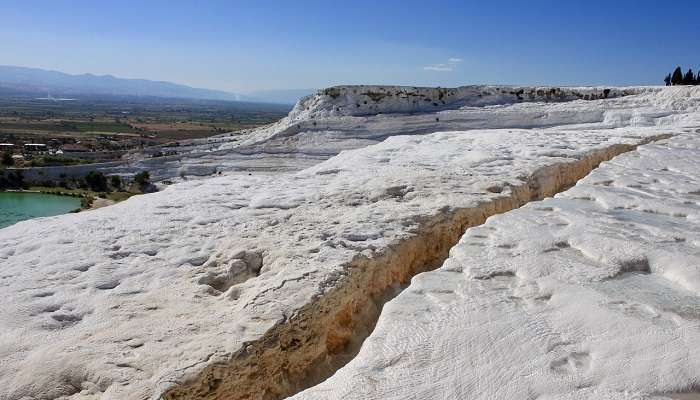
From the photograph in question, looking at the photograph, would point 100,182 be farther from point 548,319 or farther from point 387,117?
point 548,319

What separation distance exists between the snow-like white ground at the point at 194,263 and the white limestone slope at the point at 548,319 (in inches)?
3.3

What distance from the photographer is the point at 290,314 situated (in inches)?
116

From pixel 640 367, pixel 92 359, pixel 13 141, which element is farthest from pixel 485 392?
pixel 13 141

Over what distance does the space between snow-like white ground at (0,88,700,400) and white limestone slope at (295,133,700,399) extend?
84 millimetres

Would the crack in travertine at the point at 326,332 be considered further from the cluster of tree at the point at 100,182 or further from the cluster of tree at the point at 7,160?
Answer: the cluster of tree at the point at 7,160

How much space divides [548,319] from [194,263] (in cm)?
247

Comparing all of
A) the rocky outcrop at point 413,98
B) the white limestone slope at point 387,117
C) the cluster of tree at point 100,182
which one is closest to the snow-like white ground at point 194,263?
the white limestone slope at point 387,117

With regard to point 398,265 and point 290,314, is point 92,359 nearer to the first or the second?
point 290,314

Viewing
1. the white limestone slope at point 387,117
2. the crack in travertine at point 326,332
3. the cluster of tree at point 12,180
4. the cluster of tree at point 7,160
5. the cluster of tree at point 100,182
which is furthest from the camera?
the cluster of tree at point 7,160

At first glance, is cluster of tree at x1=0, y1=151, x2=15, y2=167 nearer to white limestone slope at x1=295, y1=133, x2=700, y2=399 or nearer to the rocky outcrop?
the rocky outcrop

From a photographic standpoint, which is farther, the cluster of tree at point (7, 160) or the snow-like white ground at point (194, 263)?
the cluster of tree at point (7, 160)

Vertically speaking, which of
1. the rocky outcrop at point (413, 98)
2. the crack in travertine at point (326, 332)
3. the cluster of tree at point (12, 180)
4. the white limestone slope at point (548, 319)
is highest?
the rocky outcrop at point (413, 98)

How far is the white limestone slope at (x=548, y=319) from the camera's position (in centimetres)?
194

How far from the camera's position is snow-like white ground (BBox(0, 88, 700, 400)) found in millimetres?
2686
